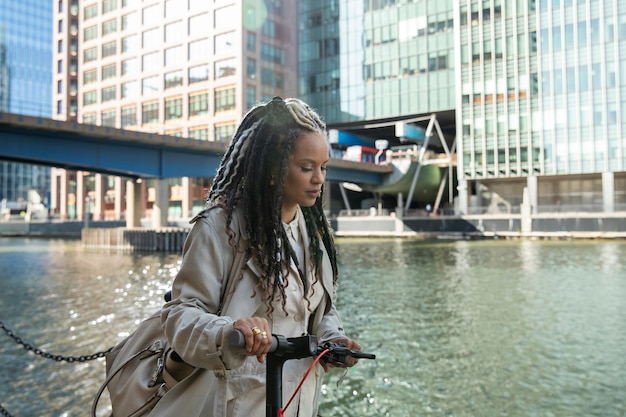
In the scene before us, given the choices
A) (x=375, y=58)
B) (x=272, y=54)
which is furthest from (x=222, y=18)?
(x=375, y=58)

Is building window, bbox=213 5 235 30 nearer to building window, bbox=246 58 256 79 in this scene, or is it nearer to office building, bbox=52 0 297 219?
office building, bbox=52 0 297 219

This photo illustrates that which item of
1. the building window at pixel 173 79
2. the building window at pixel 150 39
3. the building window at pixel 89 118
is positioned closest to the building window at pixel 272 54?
the building window at pixel 173 79

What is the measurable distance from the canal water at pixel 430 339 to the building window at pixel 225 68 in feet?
149

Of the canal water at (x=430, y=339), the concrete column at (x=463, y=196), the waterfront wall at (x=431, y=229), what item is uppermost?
the concrete column at (x=463, y=196)

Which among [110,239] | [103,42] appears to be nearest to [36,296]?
[110,239]

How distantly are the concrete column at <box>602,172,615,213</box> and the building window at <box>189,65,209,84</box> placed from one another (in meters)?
42.5

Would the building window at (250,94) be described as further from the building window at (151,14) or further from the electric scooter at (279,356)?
the electric scooter at (279,356)

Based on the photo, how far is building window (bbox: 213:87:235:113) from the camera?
6209 cm

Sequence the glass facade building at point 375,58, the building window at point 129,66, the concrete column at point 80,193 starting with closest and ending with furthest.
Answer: the glass facade building at point 375,58 → the building window at point 129,66 → the concrete column at point 80,193

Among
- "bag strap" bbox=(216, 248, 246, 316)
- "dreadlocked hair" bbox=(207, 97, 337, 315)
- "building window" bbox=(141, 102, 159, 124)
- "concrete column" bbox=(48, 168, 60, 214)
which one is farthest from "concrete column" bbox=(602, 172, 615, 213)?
"concrete column" bbox=(48, 168, 60, 214)

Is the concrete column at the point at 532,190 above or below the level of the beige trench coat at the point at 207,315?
above

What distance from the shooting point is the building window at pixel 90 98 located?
241 feet

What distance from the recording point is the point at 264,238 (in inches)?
80.6

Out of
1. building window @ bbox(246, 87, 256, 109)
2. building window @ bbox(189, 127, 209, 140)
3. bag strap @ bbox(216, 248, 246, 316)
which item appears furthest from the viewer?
building window @ bbox(189, 127, 209, 140)
